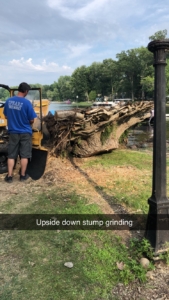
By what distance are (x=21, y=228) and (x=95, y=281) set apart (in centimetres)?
146

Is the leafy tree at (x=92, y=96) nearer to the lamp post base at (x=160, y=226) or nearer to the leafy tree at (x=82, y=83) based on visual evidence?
the leafy tree at (x=82, y=83)

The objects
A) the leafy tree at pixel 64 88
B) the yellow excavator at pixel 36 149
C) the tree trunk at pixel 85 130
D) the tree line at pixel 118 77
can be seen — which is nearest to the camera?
the yellow excavator at pixel 36 149

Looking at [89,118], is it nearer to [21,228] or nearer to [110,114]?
[110,114]

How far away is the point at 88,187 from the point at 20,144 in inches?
68.8

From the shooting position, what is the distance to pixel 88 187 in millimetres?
5293

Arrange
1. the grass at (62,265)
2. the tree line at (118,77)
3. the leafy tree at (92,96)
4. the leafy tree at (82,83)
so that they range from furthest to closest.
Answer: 1. the leafy tree at (82,83)
2. the leafy tree at (92,96)
3. the tree line at (118,77)
4. the grass at (62,265)

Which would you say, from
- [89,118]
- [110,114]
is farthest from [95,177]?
[110,114]

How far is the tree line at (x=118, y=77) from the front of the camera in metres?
75.2

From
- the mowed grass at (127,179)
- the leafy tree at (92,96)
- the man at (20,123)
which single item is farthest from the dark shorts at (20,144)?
the leafy tree at (92,96)

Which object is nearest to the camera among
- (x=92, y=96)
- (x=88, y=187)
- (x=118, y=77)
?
(x=88, y=187)

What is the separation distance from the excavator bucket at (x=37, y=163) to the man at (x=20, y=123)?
0.45 meters

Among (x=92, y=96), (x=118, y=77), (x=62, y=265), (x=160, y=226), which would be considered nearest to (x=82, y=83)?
→ (x=92, y=96)

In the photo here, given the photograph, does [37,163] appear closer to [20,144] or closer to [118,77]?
[20,144]

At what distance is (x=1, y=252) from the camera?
3.13m
